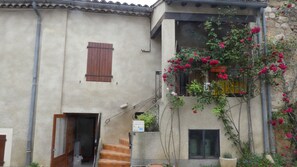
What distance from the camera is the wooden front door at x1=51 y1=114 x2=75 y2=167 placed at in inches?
320

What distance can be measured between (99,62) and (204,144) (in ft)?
16.4

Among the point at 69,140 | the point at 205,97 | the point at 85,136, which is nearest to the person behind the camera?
the point at 205,97

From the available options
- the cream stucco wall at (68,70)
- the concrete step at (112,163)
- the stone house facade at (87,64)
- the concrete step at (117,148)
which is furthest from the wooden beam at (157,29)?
the concrete step at (112,163)

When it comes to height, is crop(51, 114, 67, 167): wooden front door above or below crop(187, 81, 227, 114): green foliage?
below


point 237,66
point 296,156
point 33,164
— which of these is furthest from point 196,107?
point 33,164

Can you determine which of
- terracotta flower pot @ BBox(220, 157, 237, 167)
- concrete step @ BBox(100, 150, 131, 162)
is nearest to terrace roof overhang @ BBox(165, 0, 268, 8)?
terracotta flower pot @ BBox(220, 157, 237, 167)

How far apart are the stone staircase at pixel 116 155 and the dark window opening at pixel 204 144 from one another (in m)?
2.14

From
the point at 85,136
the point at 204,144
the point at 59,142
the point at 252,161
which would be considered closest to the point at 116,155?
the point at 59,142

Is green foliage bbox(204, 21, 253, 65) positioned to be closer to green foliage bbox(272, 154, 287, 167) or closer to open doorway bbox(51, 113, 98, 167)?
green foliage bbox(272, 154, 287, 167)

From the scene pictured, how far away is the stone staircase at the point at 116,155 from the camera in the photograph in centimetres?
780

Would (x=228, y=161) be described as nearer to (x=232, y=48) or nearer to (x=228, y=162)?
(x=228, y=162)

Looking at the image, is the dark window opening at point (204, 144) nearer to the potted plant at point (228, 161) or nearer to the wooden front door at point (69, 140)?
the potted plant at point (228, 161)

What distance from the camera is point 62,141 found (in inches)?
342

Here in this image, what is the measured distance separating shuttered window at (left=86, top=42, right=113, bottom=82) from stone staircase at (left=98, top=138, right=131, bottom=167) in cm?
Result: 253
